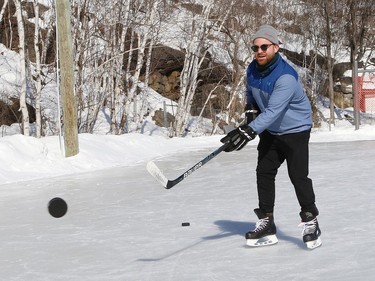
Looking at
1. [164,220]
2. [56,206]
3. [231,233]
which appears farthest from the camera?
[164,220]

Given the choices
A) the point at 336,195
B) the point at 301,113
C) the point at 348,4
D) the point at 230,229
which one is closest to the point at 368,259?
the point at 301,113

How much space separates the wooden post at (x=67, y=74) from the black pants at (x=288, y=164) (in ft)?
19.4

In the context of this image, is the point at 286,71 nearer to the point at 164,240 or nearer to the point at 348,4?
the point at 164,240

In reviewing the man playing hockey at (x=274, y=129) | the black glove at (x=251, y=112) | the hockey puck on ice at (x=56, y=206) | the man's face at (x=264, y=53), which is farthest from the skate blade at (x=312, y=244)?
the hockey puck on ice at (x=56, y=206)

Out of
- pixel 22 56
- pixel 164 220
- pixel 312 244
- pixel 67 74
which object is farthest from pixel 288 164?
pixel 22 56

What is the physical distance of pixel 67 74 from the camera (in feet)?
31.6

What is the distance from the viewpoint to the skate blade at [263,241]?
416cm

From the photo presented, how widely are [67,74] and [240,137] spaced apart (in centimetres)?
622

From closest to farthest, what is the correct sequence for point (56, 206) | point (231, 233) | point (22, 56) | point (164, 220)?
1. point (56, 206)
2. point (231, 233)
3. point (164, 220)
4. point (22, 56)

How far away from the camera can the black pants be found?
4.00m

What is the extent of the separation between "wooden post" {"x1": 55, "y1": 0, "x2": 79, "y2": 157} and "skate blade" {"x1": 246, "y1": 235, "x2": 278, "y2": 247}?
5.94 metres

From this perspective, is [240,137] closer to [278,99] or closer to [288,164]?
[278,99]

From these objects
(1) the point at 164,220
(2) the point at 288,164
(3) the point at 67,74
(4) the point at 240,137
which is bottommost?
(1) the point at 164,220

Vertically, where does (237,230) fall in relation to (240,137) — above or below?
below
